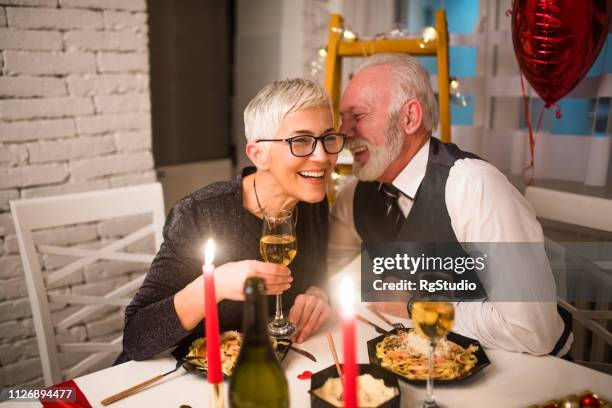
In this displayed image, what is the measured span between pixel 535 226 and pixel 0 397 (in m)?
1.24

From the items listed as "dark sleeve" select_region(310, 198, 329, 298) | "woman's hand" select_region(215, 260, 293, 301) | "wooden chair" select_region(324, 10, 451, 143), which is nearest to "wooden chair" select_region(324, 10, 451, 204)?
"wooden chair" select_region(324, 10, 451, 143)

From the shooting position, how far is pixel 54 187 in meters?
2.08

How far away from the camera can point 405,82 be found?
59.2 inches

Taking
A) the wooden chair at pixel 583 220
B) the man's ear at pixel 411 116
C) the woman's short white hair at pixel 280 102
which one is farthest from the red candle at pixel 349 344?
the wooden chair at pixel 583 220

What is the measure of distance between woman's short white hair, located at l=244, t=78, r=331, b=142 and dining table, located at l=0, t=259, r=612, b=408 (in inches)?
22.5

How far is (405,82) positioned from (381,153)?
219mm

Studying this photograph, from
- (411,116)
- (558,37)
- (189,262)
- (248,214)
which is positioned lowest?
(189,262)

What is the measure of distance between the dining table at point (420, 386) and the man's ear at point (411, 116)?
0.69 meters

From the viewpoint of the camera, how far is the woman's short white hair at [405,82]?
59.1 inches

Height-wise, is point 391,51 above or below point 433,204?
above

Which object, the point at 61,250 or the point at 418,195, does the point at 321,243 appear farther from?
the point at 61,250

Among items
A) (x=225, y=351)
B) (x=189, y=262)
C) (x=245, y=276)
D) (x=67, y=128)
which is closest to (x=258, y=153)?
(x=189, y=262)

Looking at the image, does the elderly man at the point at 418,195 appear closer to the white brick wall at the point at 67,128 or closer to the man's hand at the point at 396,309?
the man's hand at the point at 396,309

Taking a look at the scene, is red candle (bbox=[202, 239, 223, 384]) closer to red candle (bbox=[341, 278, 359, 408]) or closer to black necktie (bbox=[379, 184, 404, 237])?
red candle (bbox=[341, 278, 359, 408])
